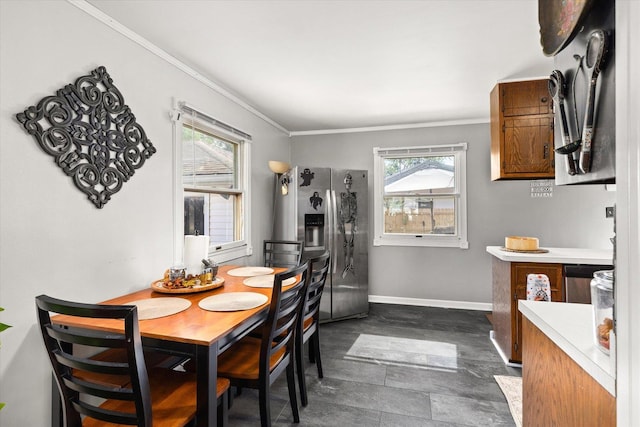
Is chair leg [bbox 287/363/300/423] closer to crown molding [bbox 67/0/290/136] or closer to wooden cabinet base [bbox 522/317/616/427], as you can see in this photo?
wooden cabinet base [bbox 522/317/616/427]

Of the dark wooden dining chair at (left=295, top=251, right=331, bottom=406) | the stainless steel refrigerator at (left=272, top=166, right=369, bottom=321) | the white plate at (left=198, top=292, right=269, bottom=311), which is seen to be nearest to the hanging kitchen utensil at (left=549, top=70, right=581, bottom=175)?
the dark wooden dining chair at (left=295, top=251, right=331, bottom=406)

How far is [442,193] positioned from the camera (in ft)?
13.7

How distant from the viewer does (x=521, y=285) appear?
2590 millimetres

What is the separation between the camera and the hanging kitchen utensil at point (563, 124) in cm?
88

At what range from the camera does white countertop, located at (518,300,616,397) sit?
73 cm

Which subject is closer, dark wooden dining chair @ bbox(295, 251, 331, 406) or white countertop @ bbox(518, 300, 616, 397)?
white countertop @ bbox(518, 300, 616, 397)

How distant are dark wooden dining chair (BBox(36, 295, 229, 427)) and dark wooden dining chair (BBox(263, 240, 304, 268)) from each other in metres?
2.00

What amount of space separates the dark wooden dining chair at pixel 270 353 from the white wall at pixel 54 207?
856mm

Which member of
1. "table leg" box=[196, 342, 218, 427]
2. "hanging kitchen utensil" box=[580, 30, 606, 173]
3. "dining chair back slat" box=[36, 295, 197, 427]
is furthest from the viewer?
"table leg" box=[196, 342, 218, 427]

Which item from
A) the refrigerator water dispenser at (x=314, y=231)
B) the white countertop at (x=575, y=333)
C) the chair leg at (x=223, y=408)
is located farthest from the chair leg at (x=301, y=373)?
the refrigerator water dispenser at (x=314, y=231)

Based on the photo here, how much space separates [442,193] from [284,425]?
3.26 m

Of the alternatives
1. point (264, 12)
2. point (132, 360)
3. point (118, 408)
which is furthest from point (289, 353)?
point (264, 12)

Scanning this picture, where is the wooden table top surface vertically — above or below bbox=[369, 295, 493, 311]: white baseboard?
above

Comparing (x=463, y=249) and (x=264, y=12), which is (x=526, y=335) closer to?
(x=264, y=12)
